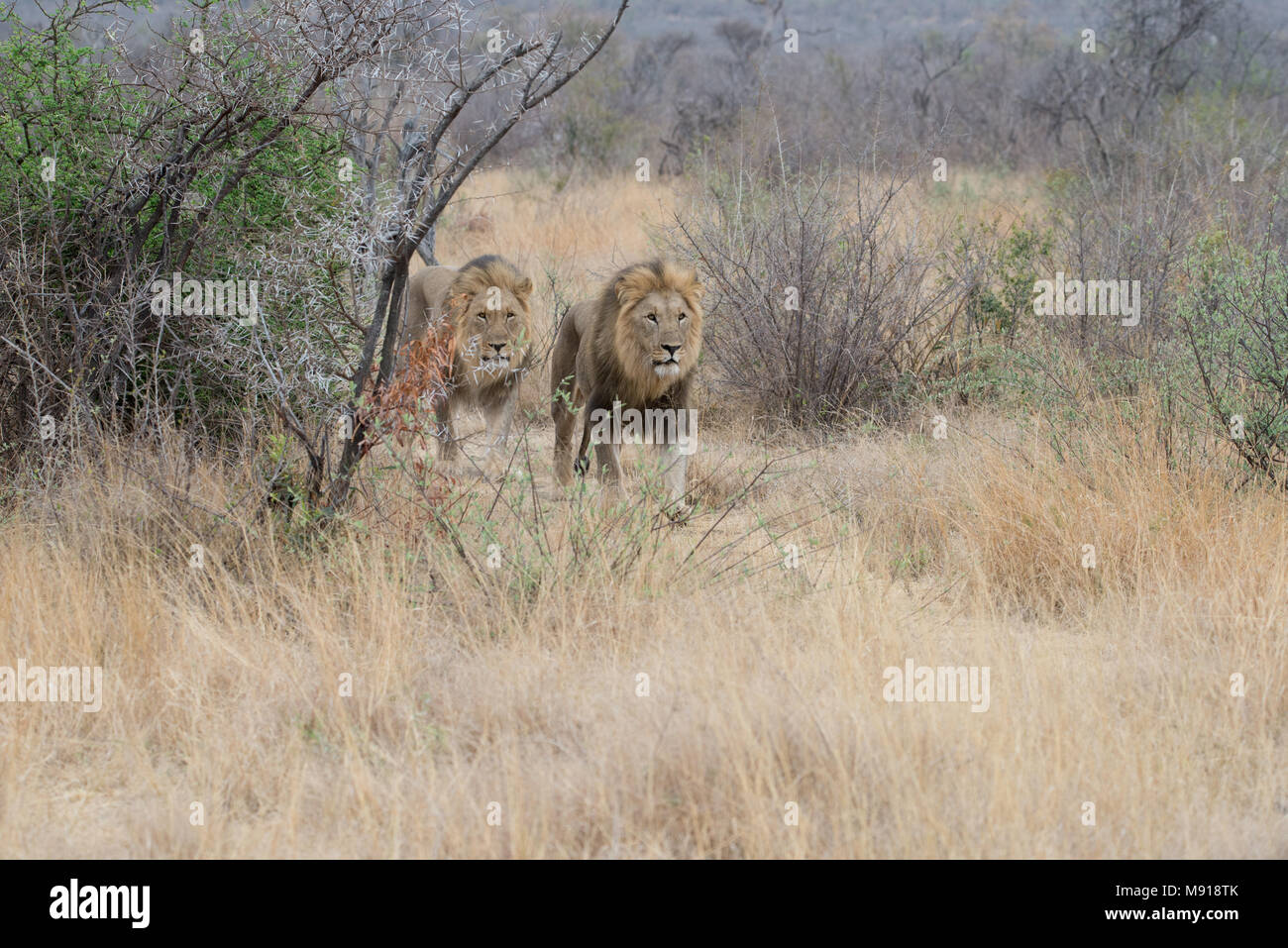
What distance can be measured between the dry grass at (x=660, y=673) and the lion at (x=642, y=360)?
105 centimetres

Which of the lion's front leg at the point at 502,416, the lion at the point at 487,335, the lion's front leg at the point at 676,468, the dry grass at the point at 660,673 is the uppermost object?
Answer: the lion at the point at 487,335

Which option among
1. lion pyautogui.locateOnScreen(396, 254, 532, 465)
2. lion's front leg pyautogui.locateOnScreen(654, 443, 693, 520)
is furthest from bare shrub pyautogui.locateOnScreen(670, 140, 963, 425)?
lion's front leg pyautogui.locateOnScreen(654, 443, 693, 520)

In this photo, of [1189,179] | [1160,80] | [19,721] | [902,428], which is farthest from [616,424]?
[1160,80]

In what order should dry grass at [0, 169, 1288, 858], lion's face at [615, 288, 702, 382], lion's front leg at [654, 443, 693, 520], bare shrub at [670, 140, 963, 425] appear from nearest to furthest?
dry grass at [0, 169, 1288, 858] < lion's front leg at [654, 443, 693, 520] < lion's face at [615, 288, 702, 382] < bare shrub at [670, 140, 963, 425]

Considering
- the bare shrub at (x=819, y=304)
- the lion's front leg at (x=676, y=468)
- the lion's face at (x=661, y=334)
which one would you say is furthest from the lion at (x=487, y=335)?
the bare shrub at (x=819, y=304)

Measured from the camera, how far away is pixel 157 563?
4758 millimetres

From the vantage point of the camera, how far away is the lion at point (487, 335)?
7285 mm

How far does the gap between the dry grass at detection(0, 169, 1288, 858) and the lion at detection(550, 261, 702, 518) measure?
105 cm

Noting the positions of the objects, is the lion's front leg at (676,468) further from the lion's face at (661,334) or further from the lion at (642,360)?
the lion's face at (661,334)

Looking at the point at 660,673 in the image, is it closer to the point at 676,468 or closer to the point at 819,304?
the point at 676,468

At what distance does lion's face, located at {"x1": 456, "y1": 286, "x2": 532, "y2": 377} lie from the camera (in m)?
7.28

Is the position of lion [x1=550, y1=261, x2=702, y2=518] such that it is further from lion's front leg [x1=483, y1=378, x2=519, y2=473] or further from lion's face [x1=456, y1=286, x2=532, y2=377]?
lion's front leg [x1=483, y1=378, x2=519, y2=473]

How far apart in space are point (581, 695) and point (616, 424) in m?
2.99

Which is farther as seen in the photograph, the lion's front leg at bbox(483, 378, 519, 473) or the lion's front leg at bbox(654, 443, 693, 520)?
the lion's front leg at bbox(483, 378, 519, 473)
